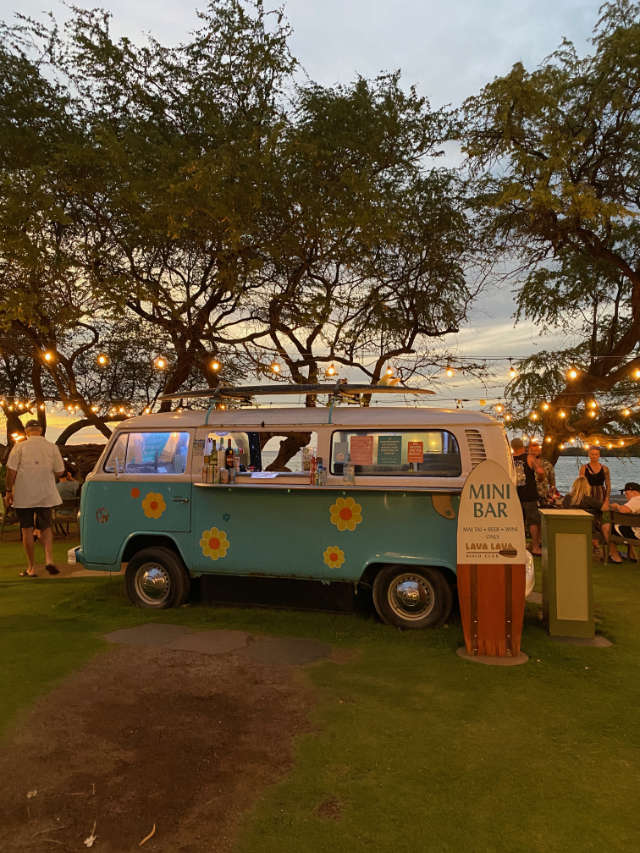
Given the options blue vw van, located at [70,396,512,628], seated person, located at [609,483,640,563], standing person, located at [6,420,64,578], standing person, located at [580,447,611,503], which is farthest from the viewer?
standing person, located at [580,447,611,503]

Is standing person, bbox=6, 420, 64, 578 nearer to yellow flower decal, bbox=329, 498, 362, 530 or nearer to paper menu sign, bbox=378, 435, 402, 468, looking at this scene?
yellow flower decal, bbox=329, 498, 362, 530

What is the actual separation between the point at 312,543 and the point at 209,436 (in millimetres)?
1681

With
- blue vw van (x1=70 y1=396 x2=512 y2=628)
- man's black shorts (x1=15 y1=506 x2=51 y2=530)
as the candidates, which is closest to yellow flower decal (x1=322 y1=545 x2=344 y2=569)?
blue vw van (x1=70 y1=396 x2=512 y2=628)

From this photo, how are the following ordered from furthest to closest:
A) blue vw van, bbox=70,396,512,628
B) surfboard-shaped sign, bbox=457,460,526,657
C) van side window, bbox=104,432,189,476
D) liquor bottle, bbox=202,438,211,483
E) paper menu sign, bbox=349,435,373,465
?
1. van side window, bbox=104,432,189,476
2. liquor bottle, bbox=202,438,211,483
3. paper menu sign, bbox=349,435,373,465
4. blue vw van, bbox=70,396,512,628
5. surfboard-shaped sign, bbox=457,460,526,657

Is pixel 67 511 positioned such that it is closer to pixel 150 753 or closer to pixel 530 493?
pixel 530 493

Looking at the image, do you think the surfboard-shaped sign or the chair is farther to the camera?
the chair

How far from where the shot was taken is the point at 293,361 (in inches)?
612

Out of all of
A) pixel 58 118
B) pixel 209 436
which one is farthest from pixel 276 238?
pixel 209 436

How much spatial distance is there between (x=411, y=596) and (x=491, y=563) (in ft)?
3.41

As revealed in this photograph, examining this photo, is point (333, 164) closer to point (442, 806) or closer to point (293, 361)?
point (293, 361)

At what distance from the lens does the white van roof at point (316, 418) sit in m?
5.91

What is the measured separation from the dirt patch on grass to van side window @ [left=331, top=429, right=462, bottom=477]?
83.8 inches

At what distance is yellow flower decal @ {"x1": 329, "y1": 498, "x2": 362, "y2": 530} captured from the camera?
594 cm

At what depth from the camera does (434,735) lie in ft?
12.5
